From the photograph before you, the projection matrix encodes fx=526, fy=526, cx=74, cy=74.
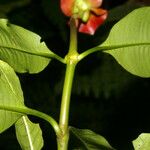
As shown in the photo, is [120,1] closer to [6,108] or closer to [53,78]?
[6,108]

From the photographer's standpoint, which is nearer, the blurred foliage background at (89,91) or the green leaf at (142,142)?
the green leaf at (142,142)

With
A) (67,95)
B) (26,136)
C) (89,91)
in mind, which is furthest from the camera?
(89,91)

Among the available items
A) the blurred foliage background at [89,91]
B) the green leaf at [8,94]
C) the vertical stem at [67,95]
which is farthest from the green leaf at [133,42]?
the blurred foliage background at [89,91]

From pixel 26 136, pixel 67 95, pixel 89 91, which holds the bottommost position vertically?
pixel 89 91

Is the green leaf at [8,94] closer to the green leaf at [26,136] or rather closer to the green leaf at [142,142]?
the green leaf at [26,136]

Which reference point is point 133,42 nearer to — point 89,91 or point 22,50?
point 22,50

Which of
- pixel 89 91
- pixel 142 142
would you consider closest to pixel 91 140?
pixel 142 142

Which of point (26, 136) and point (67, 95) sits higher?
point (67, 95)

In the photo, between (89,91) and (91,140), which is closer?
(91,140)
